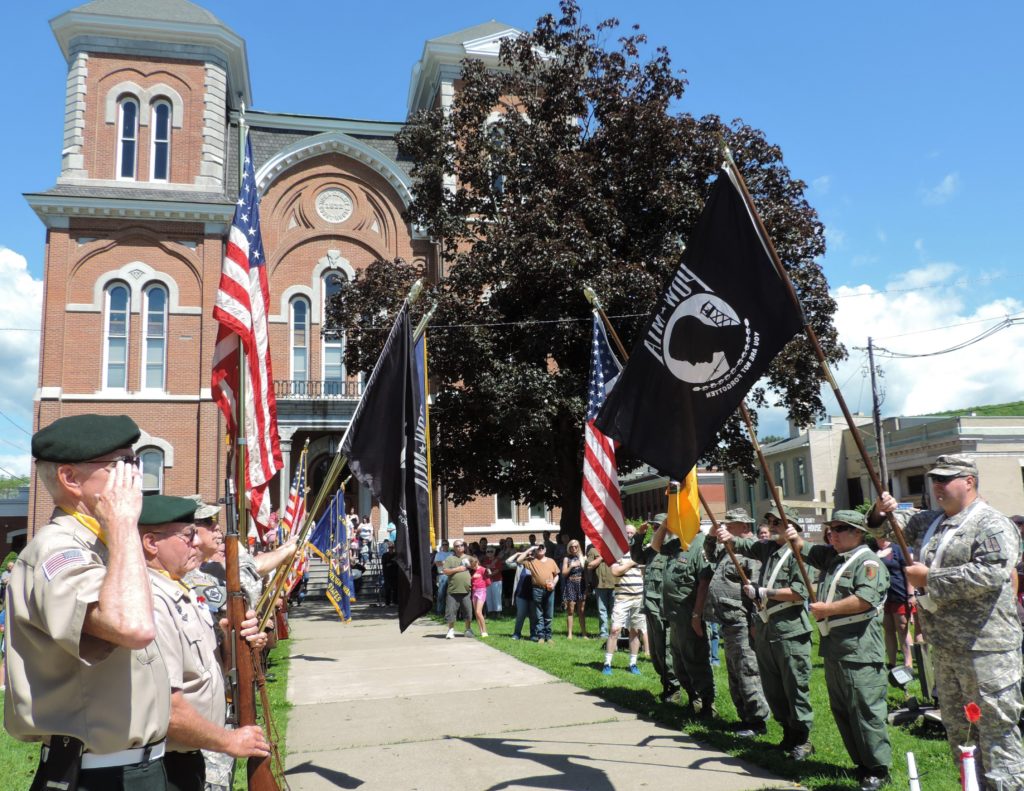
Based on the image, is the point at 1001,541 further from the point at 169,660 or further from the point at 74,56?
the point at 74,56

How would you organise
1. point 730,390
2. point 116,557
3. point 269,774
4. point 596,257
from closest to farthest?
point 116,557 → point 269,774 → point 730,390 → point 596,257

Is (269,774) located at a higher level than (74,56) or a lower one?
lower

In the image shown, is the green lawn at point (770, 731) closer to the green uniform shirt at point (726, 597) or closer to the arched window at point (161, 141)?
the green uniform shirt at point (726, 597)

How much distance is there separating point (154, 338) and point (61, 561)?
90.6 ft

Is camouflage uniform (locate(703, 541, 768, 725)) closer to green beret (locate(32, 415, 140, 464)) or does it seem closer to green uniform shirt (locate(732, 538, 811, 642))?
green uniform shirt (locate(732, 538, 811, 642))

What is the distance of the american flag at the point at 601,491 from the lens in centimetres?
905

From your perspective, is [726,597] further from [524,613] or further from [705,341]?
[524,613]

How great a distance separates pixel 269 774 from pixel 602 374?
6.60m

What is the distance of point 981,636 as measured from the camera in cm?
468

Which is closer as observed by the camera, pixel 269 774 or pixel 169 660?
pixel 169 660

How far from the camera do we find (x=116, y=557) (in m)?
2.28

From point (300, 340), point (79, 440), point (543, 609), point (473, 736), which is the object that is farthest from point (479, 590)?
point (300, 340)

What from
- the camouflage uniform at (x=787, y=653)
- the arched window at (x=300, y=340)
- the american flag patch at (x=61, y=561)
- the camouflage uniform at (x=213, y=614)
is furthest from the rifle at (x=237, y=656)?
the arched window at (x=300, y=340)

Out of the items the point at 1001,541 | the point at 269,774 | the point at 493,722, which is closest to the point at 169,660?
the point at 269,774
